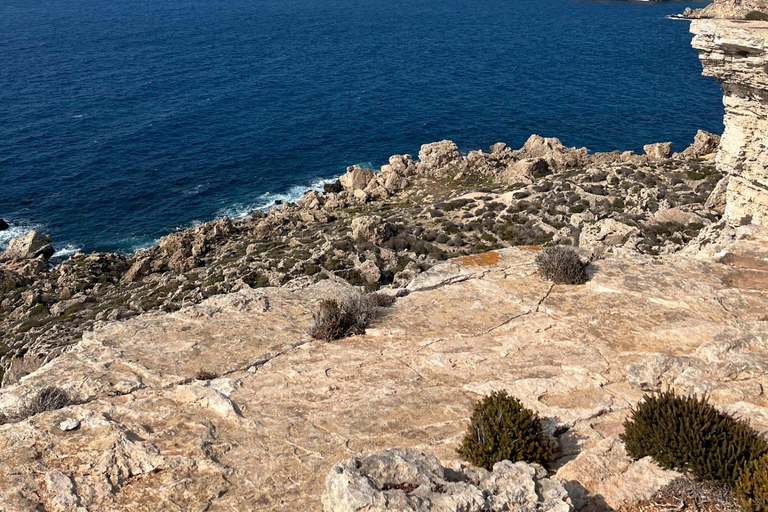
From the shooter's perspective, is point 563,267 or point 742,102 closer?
point 563,267

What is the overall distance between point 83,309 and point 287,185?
32.1 meters

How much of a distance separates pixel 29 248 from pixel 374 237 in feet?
109

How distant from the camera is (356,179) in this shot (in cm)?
5800

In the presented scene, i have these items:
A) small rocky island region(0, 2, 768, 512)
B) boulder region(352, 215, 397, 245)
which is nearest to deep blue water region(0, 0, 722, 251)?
boulder region(352, 215, 397, 245)

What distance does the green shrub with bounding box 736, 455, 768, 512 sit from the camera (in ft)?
24.9

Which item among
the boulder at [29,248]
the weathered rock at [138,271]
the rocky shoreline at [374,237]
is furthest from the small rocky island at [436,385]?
the boulder at [29,248]

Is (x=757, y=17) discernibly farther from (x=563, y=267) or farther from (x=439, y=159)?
(x=439, y=159)

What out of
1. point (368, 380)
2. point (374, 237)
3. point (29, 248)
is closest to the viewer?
point (368, 380)

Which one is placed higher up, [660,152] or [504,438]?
[504,438]

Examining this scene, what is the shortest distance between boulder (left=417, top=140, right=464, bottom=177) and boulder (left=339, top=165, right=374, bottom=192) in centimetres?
540

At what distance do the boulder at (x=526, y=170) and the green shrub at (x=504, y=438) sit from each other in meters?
43.8

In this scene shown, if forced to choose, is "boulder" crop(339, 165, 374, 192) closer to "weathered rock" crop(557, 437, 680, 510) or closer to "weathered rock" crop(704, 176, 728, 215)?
"weathered rock" crop(704, 176, 728, 215)

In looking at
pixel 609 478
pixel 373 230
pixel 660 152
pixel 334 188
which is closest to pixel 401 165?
pixel 334 188

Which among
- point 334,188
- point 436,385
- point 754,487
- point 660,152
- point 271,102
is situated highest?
point 754,487
